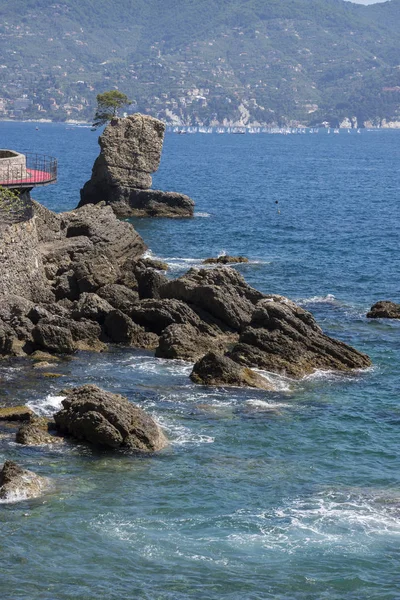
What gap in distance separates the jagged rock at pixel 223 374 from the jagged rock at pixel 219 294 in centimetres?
694

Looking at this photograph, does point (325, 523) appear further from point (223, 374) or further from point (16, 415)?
point (223, 374)

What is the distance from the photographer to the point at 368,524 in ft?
109

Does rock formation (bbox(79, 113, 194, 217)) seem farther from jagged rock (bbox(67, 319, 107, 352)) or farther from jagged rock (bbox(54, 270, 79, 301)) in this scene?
jagged rock (bbox(67, 319, 107, 352))

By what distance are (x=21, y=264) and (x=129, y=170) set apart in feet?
151

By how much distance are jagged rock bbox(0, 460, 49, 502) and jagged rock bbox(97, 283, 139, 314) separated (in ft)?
68.7

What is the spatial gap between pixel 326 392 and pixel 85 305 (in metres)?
14.6

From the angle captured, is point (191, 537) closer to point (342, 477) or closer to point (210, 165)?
point (342, 477)

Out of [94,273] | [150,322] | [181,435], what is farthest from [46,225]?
[181,435]

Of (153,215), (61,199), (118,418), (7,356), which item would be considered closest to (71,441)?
(118,418)

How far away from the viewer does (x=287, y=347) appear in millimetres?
49312

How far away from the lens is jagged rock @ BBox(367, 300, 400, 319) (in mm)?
60438

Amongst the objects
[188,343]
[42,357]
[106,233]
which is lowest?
[42,357]

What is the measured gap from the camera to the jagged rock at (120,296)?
182ft

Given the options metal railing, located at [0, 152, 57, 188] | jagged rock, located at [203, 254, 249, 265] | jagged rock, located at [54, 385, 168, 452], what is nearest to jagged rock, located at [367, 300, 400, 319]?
jagged rock, located at [203, 254, 249, 265]
